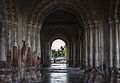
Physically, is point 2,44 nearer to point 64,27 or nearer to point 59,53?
point 64,27

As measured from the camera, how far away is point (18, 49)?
13453 millimetres

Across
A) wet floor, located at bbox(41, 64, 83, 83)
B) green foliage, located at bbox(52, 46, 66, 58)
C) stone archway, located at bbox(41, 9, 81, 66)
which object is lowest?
wet floor, located at bbox(41, 64, 83, 83)

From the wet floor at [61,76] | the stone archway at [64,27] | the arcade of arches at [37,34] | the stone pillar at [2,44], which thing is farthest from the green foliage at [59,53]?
the stone pillar at [2,44]

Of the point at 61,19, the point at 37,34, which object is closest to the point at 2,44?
the point at 37,34

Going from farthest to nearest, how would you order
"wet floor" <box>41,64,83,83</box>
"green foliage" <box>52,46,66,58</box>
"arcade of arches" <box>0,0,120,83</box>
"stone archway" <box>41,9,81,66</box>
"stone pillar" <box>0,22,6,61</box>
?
"green foliage" <box>52,46,66,58</box> < "stone archway" <box>41,9,81,66</box> < "wet floor" <box>41,64,83,83</box> < "arcade of arches" <box>0,0,120,83</box> < "stone pillar" <box>0,22,6,61</box>

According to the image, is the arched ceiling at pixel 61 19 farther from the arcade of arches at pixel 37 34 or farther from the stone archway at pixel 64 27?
the arcade of arches at pixel 37 34

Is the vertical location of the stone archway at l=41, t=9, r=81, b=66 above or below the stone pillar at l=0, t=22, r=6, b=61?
above

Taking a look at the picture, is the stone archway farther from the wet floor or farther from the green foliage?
the green foliage

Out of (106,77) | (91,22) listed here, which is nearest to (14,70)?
(106,77)

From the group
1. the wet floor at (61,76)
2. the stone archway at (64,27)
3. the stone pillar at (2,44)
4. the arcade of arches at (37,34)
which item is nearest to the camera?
the stone pillar at (2,44)

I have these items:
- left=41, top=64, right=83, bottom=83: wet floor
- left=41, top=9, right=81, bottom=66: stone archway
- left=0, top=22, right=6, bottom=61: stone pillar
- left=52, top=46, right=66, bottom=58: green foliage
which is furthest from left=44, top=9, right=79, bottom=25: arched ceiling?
left=52, top=46, right=66, bottom=58: green foliage

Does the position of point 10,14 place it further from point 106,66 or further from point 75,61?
point 75,61

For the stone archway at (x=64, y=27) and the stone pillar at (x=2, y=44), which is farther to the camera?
the stone archway at (x=64, y=27)

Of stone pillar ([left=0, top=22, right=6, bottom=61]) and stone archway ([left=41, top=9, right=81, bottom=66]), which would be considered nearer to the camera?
stone pillar ([left=0, top=22, right=6, bottom=61])
